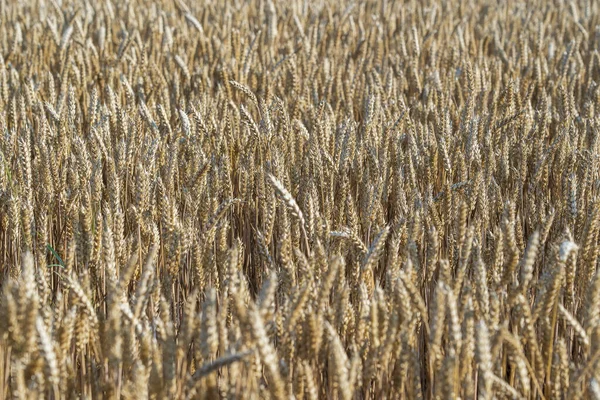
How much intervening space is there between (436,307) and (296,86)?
206cm

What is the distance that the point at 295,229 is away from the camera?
5.55ft

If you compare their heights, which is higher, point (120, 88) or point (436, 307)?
point (120, 88)

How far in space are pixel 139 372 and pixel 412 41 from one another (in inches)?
114

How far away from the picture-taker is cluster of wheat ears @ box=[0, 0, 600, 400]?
44.9 inches

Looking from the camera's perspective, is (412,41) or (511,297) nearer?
(511,297)

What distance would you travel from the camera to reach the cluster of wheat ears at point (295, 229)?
3.75 feet

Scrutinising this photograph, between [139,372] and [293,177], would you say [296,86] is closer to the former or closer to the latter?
[293,177]

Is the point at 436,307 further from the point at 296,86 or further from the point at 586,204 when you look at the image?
the point at 296,86

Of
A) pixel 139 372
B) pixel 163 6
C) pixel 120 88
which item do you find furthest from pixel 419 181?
pixel 163 6

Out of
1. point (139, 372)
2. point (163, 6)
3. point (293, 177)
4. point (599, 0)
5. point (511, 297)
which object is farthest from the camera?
point (599, 0)

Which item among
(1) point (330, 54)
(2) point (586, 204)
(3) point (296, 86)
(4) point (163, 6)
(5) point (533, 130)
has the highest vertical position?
(4) point (163, 6)

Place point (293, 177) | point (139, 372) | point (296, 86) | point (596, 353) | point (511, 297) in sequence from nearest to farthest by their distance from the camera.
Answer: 1. point (139, 372)
2. point (596, 353)
3. point (511, 297)
4. point (293, 177)
5. point (296, 86)

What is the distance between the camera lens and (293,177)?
2.05 m

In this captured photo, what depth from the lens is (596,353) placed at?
110cm
